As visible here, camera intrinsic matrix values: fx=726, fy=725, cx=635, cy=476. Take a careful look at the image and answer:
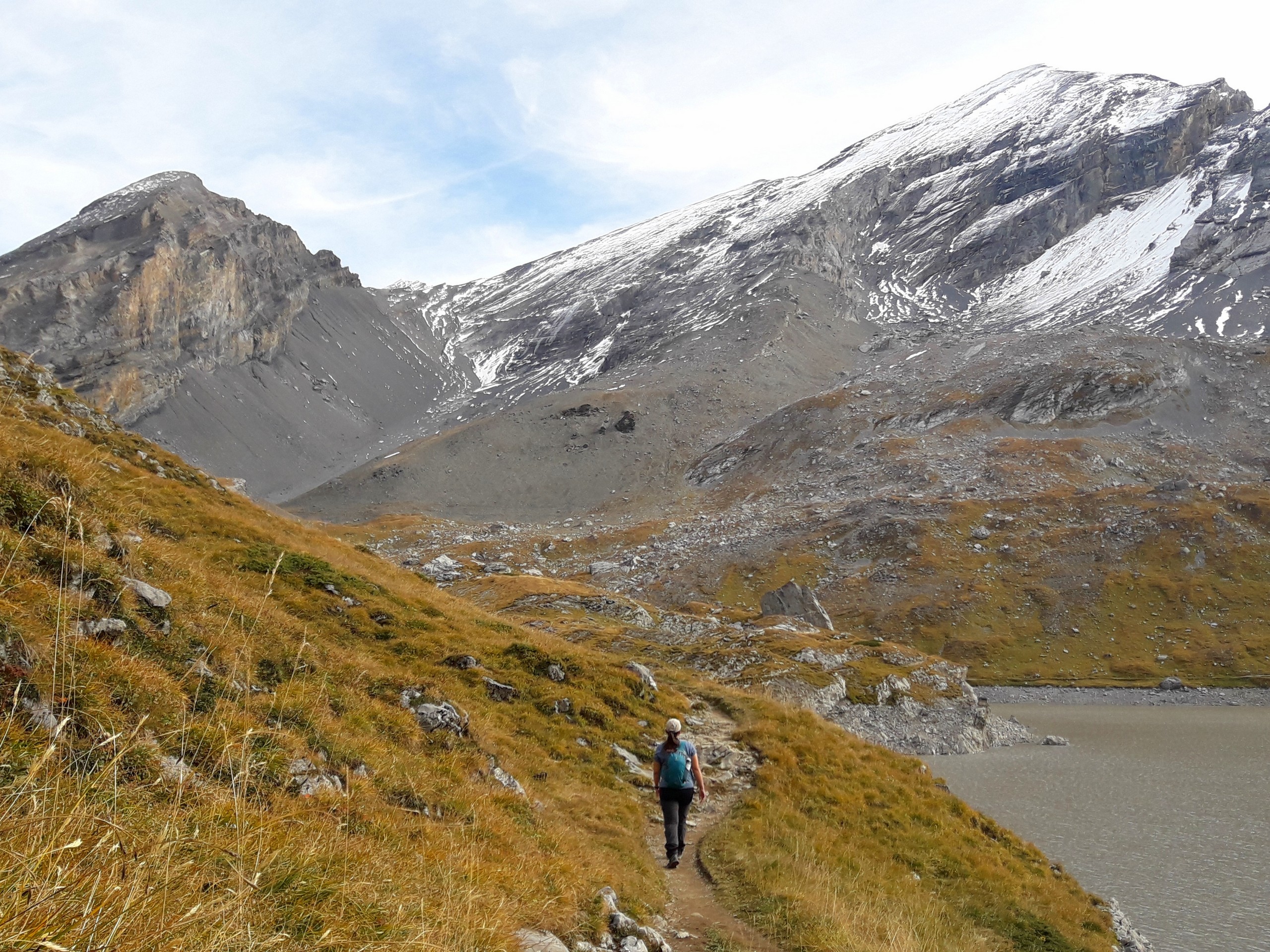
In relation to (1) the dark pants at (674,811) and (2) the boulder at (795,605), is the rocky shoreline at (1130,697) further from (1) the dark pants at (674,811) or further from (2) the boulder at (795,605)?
(1) the dark pants at (674,811)

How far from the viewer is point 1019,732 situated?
2299 inches

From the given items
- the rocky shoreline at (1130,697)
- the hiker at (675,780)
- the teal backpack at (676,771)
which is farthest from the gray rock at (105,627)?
the rocky shoreline at (1130,697)

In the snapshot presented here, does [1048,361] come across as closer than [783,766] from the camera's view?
No

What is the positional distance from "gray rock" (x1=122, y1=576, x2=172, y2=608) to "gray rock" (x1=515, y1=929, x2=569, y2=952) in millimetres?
6142

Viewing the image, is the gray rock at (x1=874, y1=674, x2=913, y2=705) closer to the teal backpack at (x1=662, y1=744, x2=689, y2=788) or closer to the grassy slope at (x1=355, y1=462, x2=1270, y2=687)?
the grassy slope at (x1=355, y1=462, x2=1270, y2=687)

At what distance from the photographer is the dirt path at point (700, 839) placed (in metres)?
11.3

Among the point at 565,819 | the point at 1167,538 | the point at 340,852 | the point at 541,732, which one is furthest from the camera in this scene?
the point at 1167,538

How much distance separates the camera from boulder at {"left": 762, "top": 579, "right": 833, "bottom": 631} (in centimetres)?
7256

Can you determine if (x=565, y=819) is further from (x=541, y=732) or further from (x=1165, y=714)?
(x=1165, y=714)

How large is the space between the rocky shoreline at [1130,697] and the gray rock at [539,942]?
81.9 m

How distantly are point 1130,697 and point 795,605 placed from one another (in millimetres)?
40761

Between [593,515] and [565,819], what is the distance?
5573 inches

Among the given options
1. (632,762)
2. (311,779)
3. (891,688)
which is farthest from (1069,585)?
(311,779)

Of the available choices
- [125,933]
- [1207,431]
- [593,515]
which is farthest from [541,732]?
[1207,431]
